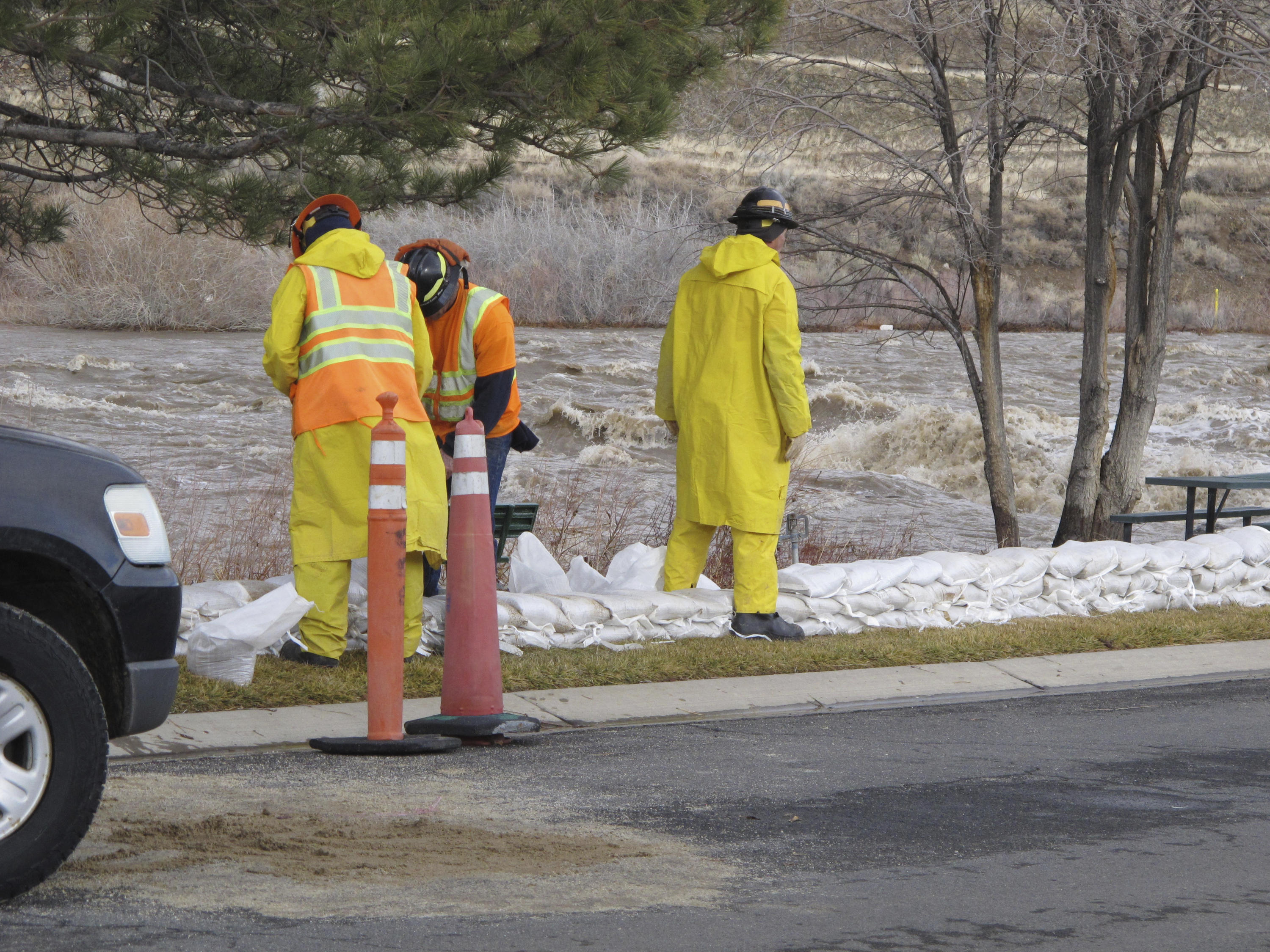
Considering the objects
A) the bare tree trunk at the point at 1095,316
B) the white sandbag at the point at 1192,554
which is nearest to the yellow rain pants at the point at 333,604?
the white sandbag at the point at 1192,554

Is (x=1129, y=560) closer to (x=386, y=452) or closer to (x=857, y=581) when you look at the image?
(x=857, y=581)

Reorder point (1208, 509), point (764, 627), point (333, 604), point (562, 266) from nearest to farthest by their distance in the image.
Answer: point (333, 604)
point (764, 627)
point (1208, 509)
point (562, 266)

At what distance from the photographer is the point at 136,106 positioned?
33.3 ft

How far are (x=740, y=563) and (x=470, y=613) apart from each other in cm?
209

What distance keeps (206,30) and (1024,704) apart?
243 inches

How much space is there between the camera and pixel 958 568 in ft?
27.5

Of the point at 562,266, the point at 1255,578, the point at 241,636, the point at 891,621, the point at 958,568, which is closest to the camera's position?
the point at 241,636

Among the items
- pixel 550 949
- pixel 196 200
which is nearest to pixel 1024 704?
pixel 550 949

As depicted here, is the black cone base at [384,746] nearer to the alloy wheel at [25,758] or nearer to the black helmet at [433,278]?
the alloy wheel at [25,758]

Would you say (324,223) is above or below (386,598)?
above

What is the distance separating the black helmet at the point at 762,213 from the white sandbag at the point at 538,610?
6.53 ft

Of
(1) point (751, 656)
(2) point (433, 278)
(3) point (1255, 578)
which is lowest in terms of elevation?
(1) point (751, 656)

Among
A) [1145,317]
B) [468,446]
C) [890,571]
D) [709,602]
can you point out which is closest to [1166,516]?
[1145,317]

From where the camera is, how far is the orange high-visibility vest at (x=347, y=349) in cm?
625
